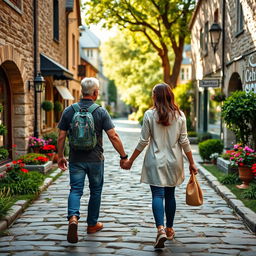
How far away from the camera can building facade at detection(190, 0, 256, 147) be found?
10703mm

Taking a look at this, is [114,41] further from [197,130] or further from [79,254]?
[79,254]

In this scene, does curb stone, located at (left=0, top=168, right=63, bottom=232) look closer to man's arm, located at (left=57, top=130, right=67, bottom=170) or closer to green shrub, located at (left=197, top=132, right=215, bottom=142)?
man's arm, located at (left=57, top=130, right=67, bottom=170)

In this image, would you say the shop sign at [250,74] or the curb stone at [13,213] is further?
the shop sign at [250,74]

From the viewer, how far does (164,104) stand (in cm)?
485

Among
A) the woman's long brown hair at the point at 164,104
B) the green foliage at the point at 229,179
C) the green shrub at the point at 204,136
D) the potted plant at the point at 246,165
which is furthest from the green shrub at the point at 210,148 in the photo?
the woman's long brown hair at the point at 164,104

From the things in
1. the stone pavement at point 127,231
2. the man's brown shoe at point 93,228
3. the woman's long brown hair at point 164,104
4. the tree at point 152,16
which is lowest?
the stone pavement at point 127,231

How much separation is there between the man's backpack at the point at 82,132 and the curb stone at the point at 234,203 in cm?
245

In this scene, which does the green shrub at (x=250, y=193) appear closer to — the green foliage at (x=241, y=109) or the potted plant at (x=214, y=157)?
the green foliage at (x=241, y=109)

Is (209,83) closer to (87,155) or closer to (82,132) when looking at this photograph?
(87,155)

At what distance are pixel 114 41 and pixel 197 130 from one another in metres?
27.8

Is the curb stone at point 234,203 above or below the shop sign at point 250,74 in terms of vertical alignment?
below

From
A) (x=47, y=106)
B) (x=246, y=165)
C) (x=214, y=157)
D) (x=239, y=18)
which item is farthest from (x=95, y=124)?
(x=239, y=18)

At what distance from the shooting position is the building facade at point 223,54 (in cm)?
1070

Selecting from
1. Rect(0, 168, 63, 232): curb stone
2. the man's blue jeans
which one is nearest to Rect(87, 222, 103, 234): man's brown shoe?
the man's blue jeans
